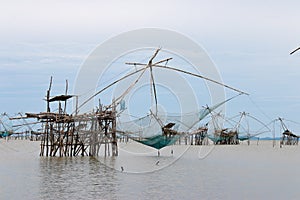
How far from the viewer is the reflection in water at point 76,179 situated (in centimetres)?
1045

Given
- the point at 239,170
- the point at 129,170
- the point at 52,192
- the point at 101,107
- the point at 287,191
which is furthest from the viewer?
the point at 101,107

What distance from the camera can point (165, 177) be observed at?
1383 centimetres

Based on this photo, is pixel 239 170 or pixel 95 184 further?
pixel 239 170

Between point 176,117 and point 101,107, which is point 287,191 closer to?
point 176,117

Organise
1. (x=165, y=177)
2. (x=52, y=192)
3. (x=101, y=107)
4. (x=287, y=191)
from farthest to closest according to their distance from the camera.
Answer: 1. (x=101, y=107)
2. (x=165, y=177)
3. (x=287, y=191)
4. (x=52, y=192)

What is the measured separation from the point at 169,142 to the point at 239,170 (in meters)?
3.02

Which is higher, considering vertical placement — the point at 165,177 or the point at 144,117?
the point at 144,117

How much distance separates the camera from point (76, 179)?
42.0 ft

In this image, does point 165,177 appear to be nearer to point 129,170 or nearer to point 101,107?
point 129,170

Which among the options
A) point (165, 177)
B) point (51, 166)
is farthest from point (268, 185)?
point (51, 166)

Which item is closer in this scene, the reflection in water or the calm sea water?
the reflection in water

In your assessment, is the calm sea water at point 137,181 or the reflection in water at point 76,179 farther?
the calm sea water at point 137,181

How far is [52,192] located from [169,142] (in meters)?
8.47

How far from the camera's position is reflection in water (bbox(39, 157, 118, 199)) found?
10.5 metres
